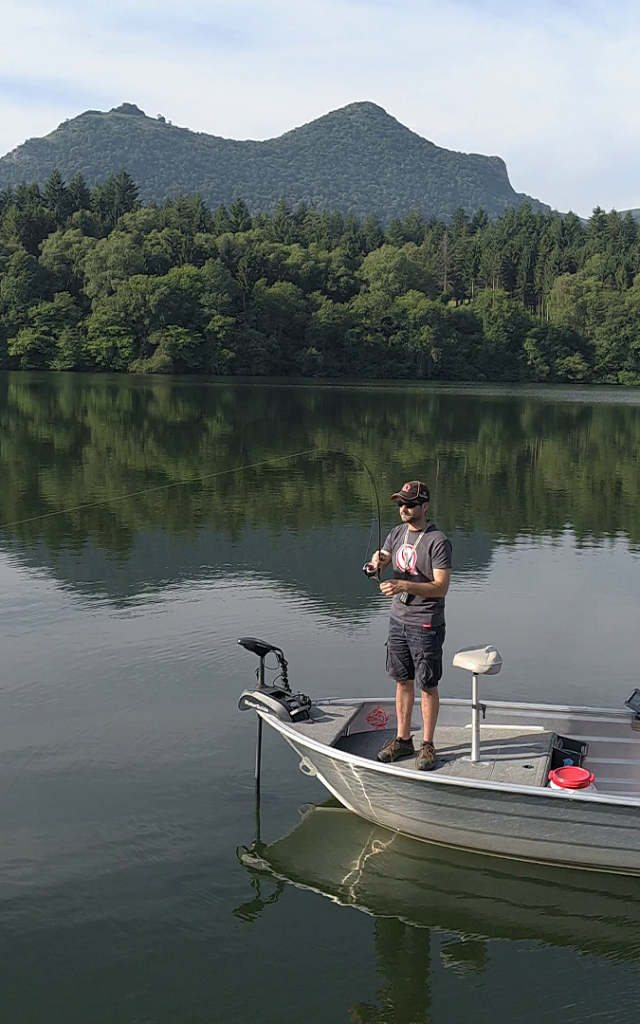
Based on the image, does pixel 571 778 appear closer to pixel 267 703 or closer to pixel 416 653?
pixel 416 653

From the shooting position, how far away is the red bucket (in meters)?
7.59

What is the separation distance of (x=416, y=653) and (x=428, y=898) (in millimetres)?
1712

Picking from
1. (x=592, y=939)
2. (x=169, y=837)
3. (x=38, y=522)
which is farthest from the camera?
(x=38, y=522)

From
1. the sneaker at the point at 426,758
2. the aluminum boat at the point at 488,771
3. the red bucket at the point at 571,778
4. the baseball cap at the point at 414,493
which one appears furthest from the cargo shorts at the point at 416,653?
the red bucket at the point at 571,778

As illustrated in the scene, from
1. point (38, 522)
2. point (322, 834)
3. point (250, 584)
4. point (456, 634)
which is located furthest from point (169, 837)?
point (38, 522)

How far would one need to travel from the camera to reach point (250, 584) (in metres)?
15.7

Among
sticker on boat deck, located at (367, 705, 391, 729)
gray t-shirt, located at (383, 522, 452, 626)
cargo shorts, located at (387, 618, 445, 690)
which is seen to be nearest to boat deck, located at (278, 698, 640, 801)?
sticker on boat deck, located at (367, 705, 391, 729)

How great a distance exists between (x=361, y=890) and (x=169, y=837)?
60.7 inches

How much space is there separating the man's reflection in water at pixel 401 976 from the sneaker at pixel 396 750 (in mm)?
1200

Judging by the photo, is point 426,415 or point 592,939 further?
point 426,415

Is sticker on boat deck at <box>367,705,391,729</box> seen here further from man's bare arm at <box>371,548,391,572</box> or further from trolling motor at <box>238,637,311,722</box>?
man's bare arm at <box>371,548,391,572</box>

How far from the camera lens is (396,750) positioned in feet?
26.4

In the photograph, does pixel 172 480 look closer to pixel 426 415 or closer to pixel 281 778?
pixel 281 778

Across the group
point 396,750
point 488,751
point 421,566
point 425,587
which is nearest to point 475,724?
point 488,751
